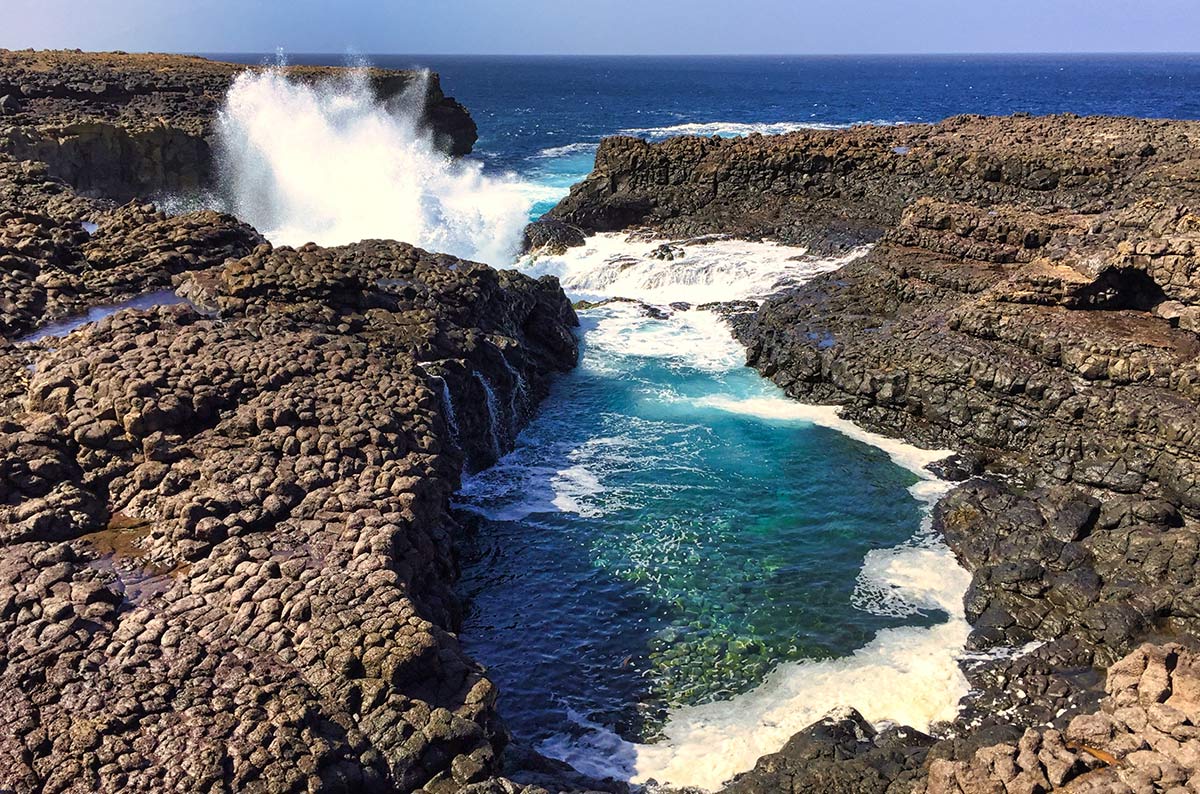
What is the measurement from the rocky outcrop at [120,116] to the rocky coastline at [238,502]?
16.9m

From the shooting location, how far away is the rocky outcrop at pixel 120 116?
42.1 m

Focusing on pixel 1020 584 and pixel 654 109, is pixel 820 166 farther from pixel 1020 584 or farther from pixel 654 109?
pixel 654 109

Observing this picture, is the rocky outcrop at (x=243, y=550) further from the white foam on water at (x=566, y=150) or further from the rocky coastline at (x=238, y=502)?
the white foam on water at (x=566, y=150)

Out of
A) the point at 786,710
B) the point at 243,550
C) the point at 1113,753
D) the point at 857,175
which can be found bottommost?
the point at 786,710

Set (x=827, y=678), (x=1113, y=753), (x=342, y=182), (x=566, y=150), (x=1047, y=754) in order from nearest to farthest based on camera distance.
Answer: (x=1047, y=754)
(x=1113, y=753)
(x=827, y=678)
(x=342, y=182)
(x=566, y=150)

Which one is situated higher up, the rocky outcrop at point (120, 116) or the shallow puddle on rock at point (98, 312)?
the rocky outcrop at point (120, 116)

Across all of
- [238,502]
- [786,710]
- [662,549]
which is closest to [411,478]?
[238,502]

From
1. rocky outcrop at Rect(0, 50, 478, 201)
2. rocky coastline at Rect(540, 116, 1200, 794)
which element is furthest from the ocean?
rocky outcrop at Rect(0, 50, 478, 201)

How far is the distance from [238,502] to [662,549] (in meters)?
8.35

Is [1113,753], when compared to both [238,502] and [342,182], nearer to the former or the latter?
[238,502]

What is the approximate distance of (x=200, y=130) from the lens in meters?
50.5

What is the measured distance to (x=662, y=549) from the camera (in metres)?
18.5

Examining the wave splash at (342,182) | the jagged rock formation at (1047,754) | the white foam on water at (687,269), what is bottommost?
the jagged rock formation at (1047,754)

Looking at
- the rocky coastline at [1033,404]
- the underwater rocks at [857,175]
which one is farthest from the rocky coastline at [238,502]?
the underwater rocks at [857,175]
